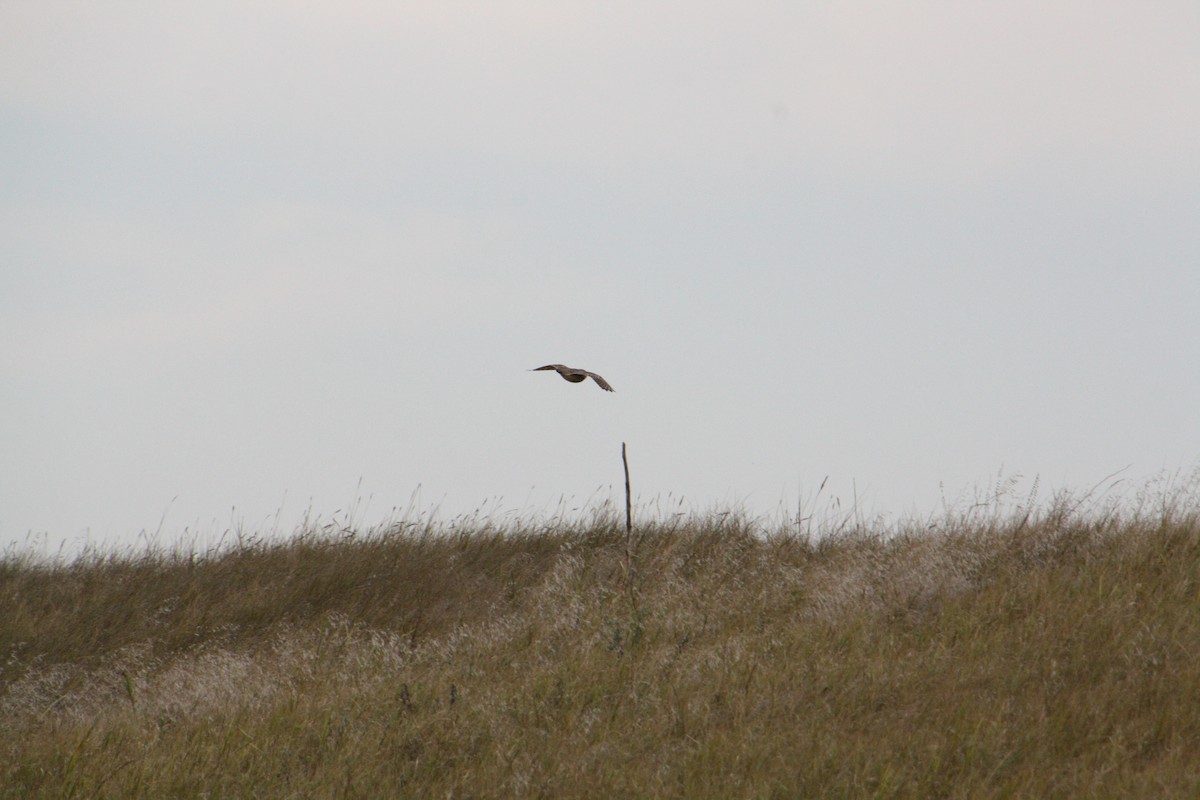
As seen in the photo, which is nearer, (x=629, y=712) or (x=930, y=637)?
(x=629, y=712)

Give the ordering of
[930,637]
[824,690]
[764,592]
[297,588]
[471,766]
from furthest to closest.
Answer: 1. [297,588]
2. [764,592]
3. [930,637]
4. [824,690]
5. [471,766]

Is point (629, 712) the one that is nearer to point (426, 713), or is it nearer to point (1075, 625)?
point (426, 713)

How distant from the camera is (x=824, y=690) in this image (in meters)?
4.86

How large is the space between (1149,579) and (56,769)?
6.12m

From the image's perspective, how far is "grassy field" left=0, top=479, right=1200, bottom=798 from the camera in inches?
165

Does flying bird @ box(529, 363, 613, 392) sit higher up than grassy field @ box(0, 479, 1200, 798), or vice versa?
flying bird @ box(529, 363, 613, 392)

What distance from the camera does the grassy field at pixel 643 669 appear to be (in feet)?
13.7

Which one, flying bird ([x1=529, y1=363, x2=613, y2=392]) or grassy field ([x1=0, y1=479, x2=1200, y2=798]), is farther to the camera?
flying bird ([x1=529, y1=363, x2=613, y2=392])

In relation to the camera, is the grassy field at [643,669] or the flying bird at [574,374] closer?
the grassy field at [643,669]

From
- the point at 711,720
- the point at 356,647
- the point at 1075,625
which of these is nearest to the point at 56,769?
the point at 356,647

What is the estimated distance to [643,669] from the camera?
5.36 meters

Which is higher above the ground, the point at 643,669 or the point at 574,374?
the point at 574,374

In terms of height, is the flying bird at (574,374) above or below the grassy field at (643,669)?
above

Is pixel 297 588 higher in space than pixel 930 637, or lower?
lower
